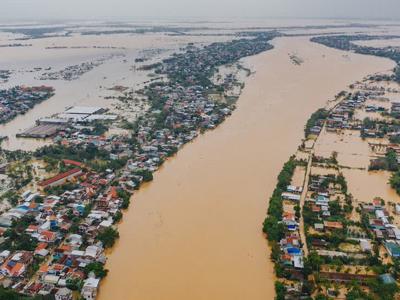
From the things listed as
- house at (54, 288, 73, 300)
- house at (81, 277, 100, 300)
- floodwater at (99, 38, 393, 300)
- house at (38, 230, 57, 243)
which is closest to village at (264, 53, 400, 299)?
floodwater at (99, 38, 393, 300)

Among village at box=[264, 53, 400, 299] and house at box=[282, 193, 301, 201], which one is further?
house at box=[282, 193, 301, 201]

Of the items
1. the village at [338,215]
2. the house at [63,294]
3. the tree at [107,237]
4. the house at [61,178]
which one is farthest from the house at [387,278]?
the house at [61,178]

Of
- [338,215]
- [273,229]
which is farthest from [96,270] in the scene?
[338,215]

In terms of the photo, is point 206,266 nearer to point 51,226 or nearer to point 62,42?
point 51,226

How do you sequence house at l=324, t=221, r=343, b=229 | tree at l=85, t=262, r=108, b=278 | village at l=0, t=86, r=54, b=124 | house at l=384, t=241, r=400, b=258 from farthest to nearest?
village at l=0, t=86, r=54, b=124
house at l=324, t=221, r=343, b=229
house at l=384, t=241, r=400, b=258
tree at l=85, t=262, r=108, b=278

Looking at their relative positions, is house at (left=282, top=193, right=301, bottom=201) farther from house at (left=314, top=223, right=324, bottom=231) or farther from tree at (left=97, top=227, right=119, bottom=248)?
tree at (left=97, top=227, right=119, bottom=248)

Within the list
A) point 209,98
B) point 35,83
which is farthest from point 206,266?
point 35,83
